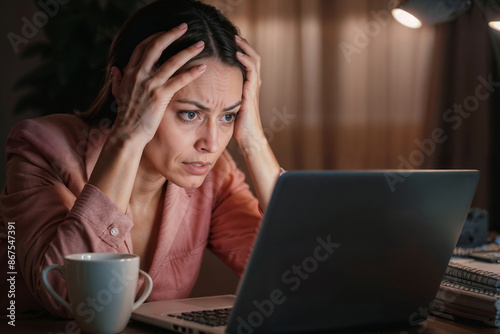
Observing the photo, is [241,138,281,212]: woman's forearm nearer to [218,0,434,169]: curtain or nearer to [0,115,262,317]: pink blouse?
[0,115,262,317]: pink blouse

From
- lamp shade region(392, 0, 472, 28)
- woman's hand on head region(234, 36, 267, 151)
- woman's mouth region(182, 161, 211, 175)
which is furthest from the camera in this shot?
lamp shade region(392, 0, 472, 28)

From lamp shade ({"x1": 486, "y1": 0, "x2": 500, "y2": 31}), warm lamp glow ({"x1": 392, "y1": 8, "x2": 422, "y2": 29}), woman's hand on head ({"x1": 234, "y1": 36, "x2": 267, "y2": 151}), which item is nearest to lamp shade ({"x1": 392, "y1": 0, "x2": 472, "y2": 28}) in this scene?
warm lamp glow ({"x1": 392, "y1": 8, "x2": 422, "y2": 29})

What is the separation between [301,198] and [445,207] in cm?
25

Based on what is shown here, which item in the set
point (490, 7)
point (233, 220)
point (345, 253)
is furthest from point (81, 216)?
point (490, 7)

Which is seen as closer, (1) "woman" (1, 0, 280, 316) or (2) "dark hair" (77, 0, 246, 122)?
(1) "woman" (1, 0, 280, 316)

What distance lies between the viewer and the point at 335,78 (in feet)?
8.82

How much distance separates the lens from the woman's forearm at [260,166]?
1.40m

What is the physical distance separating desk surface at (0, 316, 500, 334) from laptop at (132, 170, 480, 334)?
0.06 feet

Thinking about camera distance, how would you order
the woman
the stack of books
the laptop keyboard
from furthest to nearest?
the woman, the stack of books, the laptop keyboard

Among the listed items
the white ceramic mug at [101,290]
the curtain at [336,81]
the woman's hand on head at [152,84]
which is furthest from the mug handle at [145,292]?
the curtain at [336,81]

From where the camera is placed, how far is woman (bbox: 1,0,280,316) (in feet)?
3.46

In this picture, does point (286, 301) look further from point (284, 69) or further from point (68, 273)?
point (284, 69)

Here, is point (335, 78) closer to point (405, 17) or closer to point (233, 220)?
point (405, 17)

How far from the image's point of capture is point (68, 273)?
31.4 inches
